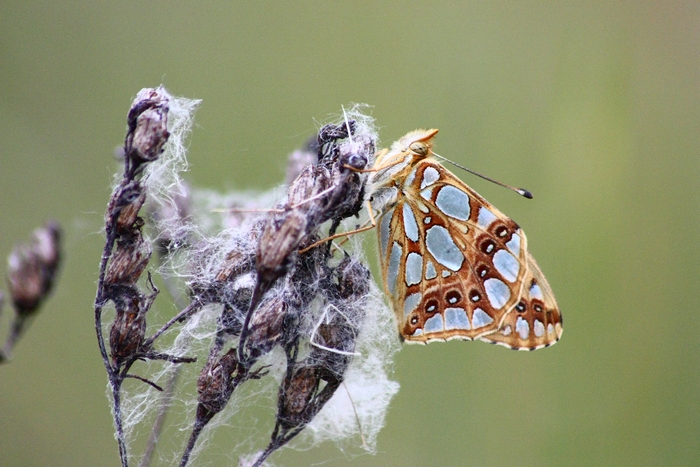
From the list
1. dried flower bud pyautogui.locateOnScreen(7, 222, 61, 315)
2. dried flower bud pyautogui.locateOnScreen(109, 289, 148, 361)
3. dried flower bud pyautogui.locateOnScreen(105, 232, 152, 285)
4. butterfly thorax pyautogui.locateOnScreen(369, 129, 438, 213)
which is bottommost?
dried flower bud pyautogui.locateOnScreen(109, 289, 148, 361)

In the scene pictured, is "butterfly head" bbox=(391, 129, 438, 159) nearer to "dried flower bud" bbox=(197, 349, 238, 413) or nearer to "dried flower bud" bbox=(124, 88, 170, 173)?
"dried flower bud" bbox=(124, 88, 170, 173)

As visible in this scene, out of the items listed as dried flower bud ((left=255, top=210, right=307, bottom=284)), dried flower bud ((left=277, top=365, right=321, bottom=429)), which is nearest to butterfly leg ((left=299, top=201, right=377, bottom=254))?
dried flower bud ((left=255, top=210, right=307, bottom=284))

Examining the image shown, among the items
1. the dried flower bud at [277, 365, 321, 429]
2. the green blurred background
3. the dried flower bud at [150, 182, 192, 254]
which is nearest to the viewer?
the dried flower bud at [277, 365, 321, 429]

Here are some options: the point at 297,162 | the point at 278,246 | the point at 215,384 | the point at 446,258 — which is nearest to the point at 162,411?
the point at 215,384

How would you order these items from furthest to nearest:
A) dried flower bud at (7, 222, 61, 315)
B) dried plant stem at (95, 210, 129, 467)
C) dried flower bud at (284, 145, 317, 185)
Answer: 1. dried flower bud at (284, 145, 317, 185)
2. dried plant stem at (95, 210, 129, 467)
3. dried flower bud at (7, 222, 61, 315)

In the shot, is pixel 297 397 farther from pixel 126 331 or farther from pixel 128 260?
pixel 128 260

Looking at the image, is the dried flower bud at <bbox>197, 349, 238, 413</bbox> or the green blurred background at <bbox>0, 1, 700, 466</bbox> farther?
the green blurred background at <bbox>0, 1, 700, 466</bbox>
